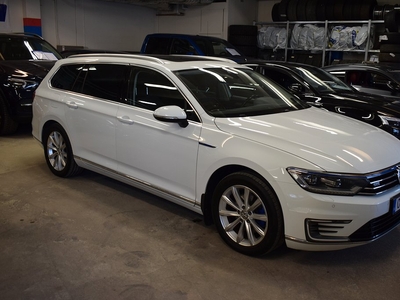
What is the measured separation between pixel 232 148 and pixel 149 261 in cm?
105

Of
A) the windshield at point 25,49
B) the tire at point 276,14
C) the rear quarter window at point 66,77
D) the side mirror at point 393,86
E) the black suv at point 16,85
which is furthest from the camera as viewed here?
the tire at point 276,14

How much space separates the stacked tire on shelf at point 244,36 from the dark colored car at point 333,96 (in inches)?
251

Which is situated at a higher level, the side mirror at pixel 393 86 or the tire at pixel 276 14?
the tire at pixel 276 14

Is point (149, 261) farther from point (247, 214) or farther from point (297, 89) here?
point (297, 89)

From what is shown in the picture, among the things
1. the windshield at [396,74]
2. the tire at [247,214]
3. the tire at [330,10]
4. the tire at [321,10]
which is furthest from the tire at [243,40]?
the tire at [247,214]

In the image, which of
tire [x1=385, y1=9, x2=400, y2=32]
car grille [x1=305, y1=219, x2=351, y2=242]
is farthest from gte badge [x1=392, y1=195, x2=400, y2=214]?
tire [x1=385, y1=9, x2=400, y2=32]

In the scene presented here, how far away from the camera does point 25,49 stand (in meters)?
7.84

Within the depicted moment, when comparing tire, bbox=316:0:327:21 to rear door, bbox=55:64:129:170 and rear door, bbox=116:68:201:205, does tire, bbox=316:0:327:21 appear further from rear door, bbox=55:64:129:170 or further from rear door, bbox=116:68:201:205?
rear door, bbox=116:68:201:205

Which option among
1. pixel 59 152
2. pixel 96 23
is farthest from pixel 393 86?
pixel 96 23

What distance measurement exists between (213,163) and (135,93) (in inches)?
46.7

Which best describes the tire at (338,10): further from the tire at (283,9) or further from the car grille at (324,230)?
the car grille at (324,230)

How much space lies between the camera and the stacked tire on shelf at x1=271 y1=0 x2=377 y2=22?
11180 millimetres

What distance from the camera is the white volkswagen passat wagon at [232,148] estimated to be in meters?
2.84

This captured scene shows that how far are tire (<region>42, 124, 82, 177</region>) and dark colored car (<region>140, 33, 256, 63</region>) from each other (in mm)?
4878
